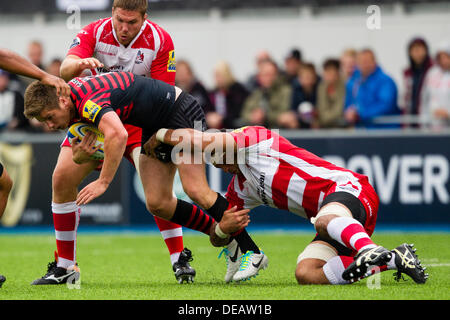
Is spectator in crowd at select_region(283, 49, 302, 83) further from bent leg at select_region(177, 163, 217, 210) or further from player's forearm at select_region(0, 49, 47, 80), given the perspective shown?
player's forearm at select_region(0, 49, 47, 80)

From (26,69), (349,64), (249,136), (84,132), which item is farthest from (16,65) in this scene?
(349,64)

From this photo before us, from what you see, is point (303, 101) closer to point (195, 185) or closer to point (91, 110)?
point (195, 185)

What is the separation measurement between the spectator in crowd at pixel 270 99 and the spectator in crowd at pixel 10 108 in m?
3.54

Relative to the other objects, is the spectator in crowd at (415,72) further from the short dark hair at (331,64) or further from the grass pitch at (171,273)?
the grass pitch at (171,273)

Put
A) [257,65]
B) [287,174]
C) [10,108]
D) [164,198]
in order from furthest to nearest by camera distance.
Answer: [257,65]
[10,108]
[164,198]
[287,174]

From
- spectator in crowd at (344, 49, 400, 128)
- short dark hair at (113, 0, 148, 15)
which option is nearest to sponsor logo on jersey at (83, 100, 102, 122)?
short dark hair at (113, 0, 148, 15)

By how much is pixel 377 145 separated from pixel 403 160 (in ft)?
1.36

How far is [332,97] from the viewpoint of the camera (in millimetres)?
12039

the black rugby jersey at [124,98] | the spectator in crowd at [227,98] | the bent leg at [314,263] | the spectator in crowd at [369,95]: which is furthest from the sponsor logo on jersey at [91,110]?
the spectator in crowd at [227,98]

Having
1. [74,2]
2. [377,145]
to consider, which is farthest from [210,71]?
[377,145]

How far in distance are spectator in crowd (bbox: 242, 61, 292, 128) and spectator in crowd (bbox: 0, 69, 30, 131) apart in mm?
3539

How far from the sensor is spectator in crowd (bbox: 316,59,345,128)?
12.0m

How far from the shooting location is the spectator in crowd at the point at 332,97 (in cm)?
1197

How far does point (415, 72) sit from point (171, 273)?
19.7 feet
